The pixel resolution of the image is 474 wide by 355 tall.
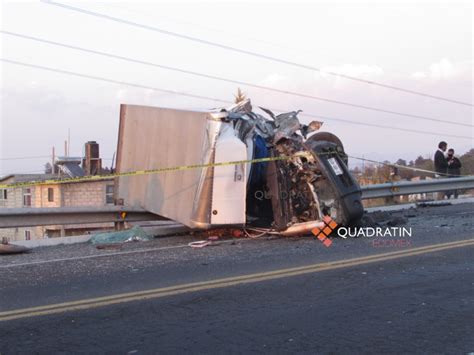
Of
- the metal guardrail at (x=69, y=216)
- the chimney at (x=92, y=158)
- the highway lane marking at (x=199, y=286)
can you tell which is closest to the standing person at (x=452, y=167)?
the highway lane marking at (x=199, y=286)

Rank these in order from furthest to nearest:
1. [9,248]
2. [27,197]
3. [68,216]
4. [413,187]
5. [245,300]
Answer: [27,197], [413,187], [68,216], [9,248], [245,300]

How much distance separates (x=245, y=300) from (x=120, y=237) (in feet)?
16.1

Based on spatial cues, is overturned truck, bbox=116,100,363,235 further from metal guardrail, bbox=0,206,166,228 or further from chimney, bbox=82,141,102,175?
chimney, bbox=82,141,102,175

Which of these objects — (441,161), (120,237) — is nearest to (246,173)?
(120,237)

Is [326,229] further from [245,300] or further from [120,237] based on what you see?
[245,300]

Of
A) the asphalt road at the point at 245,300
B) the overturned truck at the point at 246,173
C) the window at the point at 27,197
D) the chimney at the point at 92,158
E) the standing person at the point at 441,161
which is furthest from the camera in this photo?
the window at the point at 27,197

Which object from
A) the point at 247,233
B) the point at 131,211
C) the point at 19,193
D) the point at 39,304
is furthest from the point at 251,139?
the point at 19,193

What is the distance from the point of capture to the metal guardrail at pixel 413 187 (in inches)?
546

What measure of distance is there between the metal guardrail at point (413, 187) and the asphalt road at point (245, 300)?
5097mm

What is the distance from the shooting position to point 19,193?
4484 cm

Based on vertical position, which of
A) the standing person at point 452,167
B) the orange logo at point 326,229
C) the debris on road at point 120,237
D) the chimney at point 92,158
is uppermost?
the chimney at point 92,158

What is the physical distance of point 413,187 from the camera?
1483 centimetres

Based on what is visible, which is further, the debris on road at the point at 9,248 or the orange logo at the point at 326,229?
Answer: the orange logo at the point at 326,229

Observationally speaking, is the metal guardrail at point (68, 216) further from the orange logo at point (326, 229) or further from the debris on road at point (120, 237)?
the orange logo at point (326, 229)
